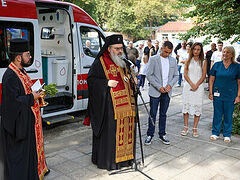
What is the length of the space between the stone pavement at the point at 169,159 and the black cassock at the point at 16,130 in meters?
0.69

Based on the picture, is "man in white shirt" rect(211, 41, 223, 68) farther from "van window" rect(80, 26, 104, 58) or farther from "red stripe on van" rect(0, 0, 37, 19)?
"red stripe on van" rect(0, 0, 37, 19)

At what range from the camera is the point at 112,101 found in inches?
161

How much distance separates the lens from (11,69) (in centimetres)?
334

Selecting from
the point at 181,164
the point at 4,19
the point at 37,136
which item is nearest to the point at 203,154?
the point at 181,164

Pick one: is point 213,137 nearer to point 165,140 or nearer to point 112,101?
point 165,140

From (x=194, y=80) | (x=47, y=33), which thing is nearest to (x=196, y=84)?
(x=194, y=80)

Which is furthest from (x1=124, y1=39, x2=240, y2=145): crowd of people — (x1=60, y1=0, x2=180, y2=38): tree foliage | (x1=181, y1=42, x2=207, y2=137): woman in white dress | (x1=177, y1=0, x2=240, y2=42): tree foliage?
(x1=60, y1=0, x2=180, y2=38): tree foliage

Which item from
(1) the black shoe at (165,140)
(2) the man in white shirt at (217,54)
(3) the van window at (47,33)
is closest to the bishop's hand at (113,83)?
(1) the black shoe at (165,140)

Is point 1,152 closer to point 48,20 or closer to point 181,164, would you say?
point 181,164

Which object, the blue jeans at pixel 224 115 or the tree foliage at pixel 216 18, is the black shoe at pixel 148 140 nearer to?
the blue jeans at pixel 224 115

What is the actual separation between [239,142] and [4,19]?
16.8 feet

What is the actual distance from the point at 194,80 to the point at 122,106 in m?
2.11

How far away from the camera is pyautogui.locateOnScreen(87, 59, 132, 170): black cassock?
13.4ft

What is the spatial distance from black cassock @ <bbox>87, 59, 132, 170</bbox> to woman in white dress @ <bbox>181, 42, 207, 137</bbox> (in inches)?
87.2
